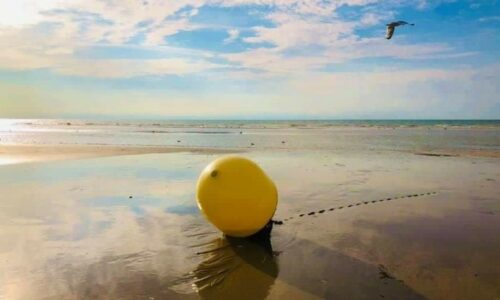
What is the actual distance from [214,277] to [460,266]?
3.04m

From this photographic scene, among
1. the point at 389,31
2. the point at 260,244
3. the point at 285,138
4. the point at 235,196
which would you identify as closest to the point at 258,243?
the point at 260,244

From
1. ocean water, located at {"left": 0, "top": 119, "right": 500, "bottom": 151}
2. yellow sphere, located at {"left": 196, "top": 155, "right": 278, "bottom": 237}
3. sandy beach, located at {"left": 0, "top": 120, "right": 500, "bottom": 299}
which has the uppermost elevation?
yellow sphere, located at {"left": 196, "top": 155, "right": 278, "bottom": 237}

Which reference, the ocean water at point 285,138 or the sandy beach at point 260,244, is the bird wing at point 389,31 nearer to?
the sandy beach at point 260,244

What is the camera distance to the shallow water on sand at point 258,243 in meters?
4.85

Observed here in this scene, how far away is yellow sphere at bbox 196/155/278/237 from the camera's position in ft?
20.0

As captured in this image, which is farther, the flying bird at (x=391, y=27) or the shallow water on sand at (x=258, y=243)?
the flying bird at (x=391, y=27)

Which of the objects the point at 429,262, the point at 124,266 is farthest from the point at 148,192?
the point at 429,262

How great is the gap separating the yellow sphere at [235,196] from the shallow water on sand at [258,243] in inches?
13.4

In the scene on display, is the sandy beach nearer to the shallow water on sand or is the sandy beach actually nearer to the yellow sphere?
the shallow water on sand

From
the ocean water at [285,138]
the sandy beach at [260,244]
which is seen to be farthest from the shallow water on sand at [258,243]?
the ocean water at [285,138]

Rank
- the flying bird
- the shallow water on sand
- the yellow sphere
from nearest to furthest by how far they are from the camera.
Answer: the shallow water on sand → the yellow sphere → the flying bird

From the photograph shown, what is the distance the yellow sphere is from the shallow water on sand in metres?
0.34

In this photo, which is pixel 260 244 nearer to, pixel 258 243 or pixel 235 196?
pixel 258 243

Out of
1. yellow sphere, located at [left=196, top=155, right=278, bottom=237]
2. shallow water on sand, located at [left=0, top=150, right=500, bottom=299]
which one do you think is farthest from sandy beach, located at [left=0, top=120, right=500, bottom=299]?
yellow sphere, located at [left=196, top=155, right=278, bottom=237]
